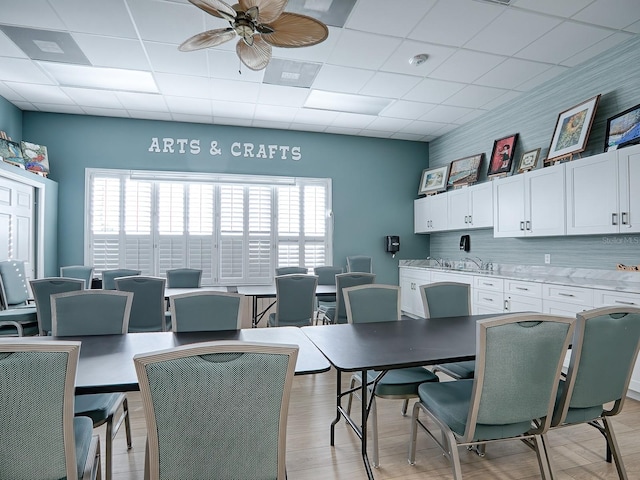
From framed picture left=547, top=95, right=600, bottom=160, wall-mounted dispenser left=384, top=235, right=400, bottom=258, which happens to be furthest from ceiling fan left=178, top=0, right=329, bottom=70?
wall-mounted dispenser left=384, top=235, right=400, bottom=258

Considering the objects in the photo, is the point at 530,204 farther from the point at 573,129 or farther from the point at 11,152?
the point at 11,152

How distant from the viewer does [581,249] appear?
13.6 feet

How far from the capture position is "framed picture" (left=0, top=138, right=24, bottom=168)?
4656 millimetres

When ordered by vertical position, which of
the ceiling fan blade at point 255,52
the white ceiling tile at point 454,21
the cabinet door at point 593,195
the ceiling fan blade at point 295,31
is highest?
the white ceiling tile at point 454,21

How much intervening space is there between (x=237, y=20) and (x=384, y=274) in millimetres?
5192

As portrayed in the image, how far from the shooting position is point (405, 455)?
2.33 m

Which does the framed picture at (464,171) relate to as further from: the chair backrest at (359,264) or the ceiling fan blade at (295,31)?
the ceiling fan blade at (295,31)

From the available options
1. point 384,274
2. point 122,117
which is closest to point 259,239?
point 384,274

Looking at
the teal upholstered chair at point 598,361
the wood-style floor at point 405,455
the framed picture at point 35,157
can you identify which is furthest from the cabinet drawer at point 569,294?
the framed picture at point 35,157

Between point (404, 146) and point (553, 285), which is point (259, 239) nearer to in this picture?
point (404, 146)

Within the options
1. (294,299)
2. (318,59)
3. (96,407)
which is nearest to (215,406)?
(96,407)

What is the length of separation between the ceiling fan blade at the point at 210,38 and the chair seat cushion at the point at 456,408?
2.60m

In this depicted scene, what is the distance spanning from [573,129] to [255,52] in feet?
11.3

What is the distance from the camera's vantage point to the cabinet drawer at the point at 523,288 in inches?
156
